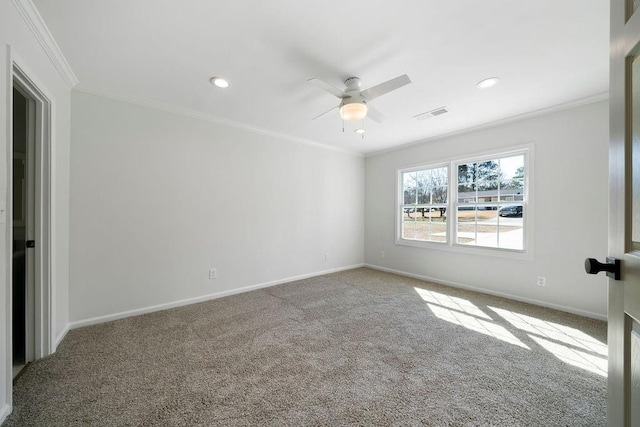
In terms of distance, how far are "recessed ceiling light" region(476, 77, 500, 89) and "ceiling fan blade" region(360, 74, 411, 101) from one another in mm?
1101

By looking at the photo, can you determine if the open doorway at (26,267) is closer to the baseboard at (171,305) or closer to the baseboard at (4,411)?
the baseboard at (171,305)

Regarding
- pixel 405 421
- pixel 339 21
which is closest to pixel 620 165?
pixel 405 421

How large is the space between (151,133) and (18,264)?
1.77 meters

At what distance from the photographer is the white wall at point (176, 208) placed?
8.73 ft

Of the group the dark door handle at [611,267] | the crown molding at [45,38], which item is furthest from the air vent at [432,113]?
the crown molding at [45,38]

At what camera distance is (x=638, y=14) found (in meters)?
0.68

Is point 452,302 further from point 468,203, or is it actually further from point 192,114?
point 192,114

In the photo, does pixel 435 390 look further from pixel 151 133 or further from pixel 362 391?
pixel 151 133

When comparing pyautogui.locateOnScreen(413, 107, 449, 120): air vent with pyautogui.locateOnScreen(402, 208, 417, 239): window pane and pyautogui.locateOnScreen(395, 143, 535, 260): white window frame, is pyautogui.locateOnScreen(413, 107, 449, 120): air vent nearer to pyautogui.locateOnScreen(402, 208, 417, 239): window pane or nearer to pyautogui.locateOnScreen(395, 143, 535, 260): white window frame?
pyautogui.locateOnScreen(395, 143, 535, 260): white window frame

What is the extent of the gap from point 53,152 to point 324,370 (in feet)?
9.34

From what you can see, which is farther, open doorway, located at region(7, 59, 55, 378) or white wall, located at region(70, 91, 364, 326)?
white wall, located at region(70, 91, 364, 326)

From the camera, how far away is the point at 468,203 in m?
4.00

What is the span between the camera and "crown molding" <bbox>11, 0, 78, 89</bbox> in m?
1.60

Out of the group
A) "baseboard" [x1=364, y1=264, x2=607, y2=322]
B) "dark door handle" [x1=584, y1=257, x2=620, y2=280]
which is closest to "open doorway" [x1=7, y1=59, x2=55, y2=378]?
"dark door handle" [x1=584, y1=257, x2=620, y2=280]
